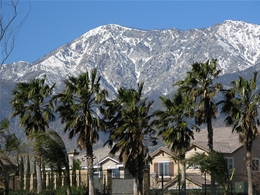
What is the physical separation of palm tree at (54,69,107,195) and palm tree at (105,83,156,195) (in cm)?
152

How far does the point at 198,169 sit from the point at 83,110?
72.5ft

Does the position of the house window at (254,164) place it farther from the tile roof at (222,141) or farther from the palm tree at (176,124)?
the palm tree at (176,124)

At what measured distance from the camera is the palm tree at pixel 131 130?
5772 centimetres

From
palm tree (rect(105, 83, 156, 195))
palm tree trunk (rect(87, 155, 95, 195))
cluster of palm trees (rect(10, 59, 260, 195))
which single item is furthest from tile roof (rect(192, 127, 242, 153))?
palm tree trunk (rect(87, 155, 95, 195))

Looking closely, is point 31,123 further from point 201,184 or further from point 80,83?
point 201,184

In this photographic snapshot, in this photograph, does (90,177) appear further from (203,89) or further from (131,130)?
(203,89)

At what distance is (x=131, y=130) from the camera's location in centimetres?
5756

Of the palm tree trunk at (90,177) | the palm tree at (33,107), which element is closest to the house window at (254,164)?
the palm tree trunk at (90,177)

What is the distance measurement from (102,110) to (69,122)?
284 cm

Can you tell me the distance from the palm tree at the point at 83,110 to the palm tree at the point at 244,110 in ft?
34.8

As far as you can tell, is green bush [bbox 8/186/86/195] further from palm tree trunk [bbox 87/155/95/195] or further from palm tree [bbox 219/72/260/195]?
palm tree [bbox 219/72/260/195]

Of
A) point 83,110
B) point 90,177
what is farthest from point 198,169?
point 83,110

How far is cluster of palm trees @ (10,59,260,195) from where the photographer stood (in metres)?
57.8

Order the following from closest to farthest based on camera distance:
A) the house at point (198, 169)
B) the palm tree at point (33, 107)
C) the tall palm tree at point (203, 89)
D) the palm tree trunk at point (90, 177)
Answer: the palm tree trunk at point (90, 177), the tall palm tree at point (203, 89), the palm tree at point (33, 107), the house at point (198, 169)
